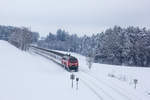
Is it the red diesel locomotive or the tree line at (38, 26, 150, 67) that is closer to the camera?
the red diesel locomotive

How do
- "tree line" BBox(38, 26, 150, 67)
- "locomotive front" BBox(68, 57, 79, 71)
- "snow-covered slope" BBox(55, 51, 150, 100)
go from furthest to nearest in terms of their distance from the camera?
"tree line" BBox(38, 26, 150, 67), "locomotive front" BBox(68, 57, 79, 71), "snow-covered slope" BBox(55, 51, 150, 100)

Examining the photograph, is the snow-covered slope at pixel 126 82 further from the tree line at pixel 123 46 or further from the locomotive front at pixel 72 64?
the tree line at pixel 123 46

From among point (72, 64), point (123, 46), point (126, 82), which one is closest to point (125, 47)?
point (123, 46)

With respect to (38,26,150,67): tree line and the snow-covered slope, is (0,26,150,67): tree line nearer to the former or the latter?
(38,26,150,67): tree line

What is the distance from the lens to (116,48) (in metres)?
60.0

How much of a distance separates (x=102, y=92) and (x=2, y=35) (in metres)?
149

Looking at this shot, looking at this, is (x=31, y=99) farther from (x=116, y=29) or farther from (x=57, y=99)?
(x=116, y=29)

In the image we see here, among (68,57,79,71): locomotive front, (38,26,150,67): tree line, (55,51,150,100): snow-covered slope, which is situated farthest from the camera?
(38,26,150,67): tree line

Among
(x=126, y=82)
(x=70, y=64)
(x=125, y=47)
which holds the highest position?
(x=125, y=47)

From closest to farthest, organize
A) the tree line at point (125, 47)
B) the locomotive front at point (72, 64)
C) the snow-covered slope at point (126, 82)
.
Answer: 1. the snow-covered slope at point (126, 82)
2. the locomotive front at point (72, 64)
3. the tree line at point (125, 47)

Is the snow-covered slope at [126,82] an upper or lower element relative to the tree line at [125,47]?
lower

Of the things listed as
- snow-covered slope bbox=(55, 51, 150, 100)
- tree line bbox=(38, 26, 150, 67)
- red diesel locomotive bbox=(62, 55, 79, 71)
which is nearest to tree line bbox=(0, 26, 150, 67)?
tree line bbox=(38, 26, 150, 67)

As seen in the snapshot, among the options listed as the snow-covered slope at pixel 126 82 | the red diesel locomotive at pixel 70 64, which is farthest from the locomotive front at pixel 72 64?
the snow-covered slope at pixel 126 82

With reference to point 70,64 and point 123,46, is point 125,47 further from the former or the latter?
point 70,64
